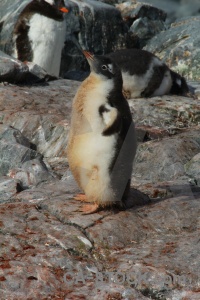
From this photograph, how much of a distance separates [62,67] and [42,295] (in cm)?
836

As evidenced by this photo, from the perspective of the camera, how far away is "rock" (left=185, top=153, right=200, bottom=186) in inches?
247

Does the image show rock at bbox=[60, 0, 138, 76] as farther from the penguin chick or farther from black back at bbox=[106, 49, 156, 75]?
black back at bbox=[106, 49, 156, 75]

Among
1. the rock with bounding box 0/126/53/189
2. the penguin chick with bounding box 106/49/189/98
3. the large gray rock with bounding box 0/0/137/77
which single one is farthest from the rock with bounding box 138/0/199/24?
the large gray rock with bounding box 0/0/137/77

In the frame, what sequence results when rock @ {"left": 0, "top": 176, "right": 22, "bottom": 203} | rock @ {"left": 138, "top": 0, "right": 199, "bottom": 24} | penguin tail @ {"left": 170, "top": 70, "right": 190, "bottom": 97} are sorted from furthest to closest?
penguin tail @ {"left": 170, "top": 70, "right": 190, "bottom": 97} < rock @ {"left": 0, "top": 176, "right": 22, "bottom": 203} < rock @ {"left": 138, "top": 0, "right": 199, "bottom": 24}

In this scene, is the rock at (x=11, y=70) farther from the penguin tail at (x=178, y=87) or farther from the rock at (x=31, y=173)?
the rock at (x=31, y=173)

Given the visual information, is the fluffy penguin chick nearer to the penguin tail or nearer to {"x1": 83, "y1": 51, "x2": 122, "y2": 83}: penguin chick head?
{"x1": 83, "y1": 51, "x2": 122, "y2": 83}: penguin chick head

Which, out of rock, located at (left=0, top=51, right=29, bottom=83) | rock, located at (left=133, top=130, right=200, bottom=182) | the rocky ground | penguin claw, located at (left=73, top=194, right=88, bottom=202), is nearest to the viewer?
the rocky ground

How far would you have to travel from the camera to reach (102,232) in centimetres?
446

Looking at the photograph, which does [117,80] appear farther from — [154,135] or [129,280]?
[154,135]

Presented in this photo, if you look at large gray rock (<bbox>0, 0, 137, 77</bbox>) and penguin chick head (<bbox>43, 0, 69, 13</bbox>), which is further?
large gray rock (<bbox>0, 0, 137, 77</bbox>)

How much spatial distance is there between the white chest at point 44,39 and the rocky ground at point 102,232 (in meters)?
3.15

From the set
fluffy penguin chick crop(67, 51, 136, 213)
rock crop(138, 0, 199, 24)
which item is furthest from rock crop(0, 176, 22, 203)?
rock crop(138, 0, 199, 24)

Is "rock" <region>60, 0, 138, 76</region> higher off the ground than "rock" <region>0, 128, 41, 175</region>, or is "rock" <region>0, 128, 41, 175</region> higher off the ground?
"rock" <region>60, 0, 138, 76</region>

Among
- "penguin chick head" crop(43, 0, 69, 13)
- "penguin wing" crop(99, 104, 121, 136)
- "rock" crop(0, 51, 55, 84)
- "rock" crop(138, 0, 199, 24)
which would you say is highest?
"rock" crop(138, 0, 199, 24)
